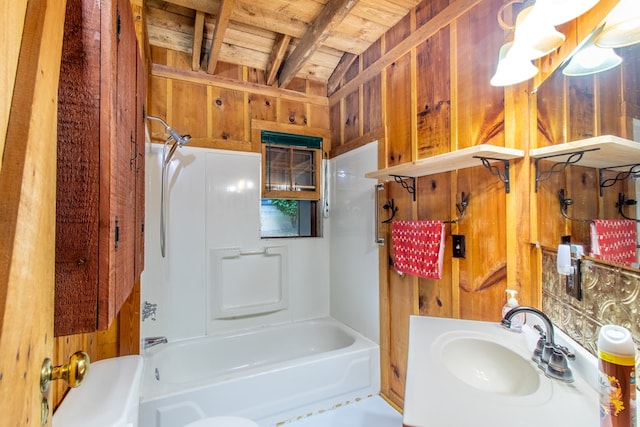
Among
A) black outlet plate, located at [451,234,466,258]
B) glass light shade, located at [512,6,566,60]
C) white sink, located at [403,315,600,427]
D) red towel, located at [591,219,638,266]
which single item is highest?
glass light shade, located at [512,6,566,60]

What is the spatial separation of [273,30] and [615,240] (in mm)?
2348

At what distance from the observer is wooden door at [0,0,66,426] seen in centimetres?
36

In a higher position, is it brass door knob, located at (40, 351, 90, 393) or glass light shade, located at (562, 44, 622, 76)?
glass light shade, located at (562, 44, 622, 76)

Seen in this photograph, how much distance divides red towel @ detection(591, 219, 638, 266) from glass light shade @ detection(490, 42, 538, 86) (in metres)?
0.65

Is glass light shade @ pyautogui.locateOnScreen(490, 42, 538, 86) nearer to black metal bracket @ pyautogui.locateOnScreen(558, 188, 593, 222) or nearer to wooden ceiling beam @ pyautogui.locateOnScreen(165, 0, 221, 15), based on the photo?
black metal bracket @ pyautogui.locateOnScreen(558, 188, 593, 222)

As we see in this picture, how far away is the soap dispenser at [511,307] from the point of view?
1261 mm

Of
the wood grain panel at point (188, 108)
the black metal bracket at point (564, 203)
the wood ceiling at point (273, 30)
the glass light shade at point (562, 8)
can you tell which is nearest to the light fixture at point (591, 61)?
the glass light shade at point (562, 8)

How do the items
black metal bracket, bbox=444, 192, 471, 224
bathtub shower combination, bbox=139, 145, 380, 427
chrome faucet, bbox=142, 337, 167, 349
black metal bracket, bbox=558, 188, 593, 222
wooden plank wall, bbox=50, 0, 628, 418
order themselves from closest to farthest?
black metal bracket, bbox=558, 188, 593, 222, wooden plank wall, bbox=50, 0, 628, 418, black metal bracket, bbox=444, 192, 471, 224, bathtub shower combination, bbox=139, 145, 380, 427, chrome faucet, bbox=142, 337, 167, 349

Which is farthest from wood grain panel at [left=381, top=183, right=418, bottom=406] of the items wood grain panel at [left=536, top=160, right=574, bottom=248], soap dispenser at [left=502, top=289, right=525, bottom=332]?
wood grain panel at [left=536, top=160, right=574, bottom=248]

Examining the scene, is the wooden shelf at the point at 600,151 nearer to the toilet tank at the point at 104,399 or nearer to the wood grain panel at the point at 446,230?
the wood grain panel at the point at 446,230

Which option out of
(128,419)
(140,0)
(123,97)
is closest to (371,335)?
(128,419)

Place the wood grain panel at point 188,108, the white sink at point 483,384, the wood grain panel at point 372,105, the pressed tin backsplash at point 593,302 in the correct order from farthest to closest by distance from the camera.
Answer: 1. the wood grain panel at point 188,108
2. the wood grain panel at point 372,105
3. the pressed tin backsplash at point 593,302
4. the white sink at point 483,384

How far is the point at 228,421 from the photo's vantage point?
137 cm

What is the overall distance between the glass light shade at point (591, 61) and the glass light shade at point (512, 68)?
4.8 inches
